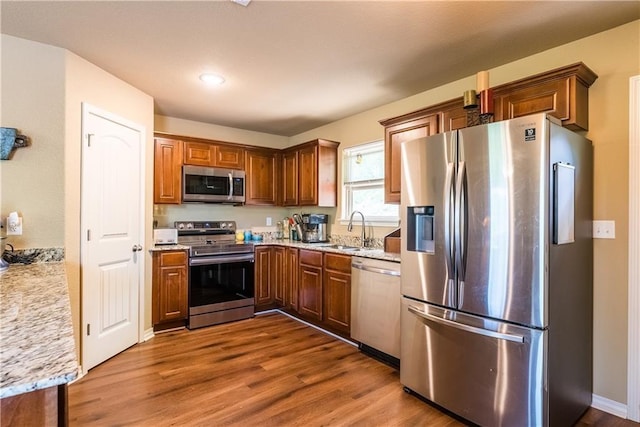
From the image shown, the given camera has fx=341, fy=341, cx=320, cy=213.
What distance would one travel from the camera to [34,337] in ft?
3.11

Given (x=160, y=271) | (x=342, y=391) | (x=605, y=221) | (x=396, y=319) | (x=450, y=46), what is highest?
(x=450, y=46)

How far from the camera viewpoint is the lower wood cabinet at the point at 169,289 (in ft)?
11.6

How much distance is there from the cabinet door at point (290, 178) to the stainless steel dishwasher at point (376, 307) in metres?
1.75

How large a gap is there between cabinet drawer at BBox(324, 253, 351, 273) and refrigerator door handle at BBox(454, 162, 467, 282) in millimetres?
1312

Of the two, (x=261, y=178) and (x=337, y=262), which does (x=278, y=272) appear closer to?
(x=337, y=262)

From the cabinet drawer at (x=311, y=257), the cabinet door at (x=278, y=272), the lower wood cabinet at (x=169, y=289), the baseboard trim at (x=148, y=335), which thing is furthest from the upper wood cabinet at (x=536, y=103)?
the baseboard trim at (x=148, y=335)

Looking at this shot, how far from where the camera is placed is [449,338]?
7.00 ft

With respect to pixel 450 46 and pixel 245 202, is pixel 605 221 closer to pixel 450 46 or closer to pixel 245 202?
pixel 450 46

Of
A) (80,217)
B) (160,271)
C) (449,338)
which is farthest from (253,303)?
(449,338)

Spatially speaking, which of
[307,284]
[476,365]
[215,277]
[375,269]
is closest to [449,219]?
[476,365]

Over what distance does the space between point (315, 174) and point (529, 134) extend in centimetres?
273

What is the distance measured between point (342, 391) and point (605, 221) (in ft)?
6.88

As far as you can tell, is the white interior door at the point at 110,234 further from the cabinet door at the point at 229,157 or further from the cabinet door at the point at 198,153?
the cabinet door at the point at 229,157

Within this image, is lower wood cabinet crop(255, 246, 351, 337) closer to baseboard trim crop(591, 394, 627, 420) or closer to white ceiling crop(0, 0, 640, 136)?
white ceiling crop(0, 0, 640, 136)
